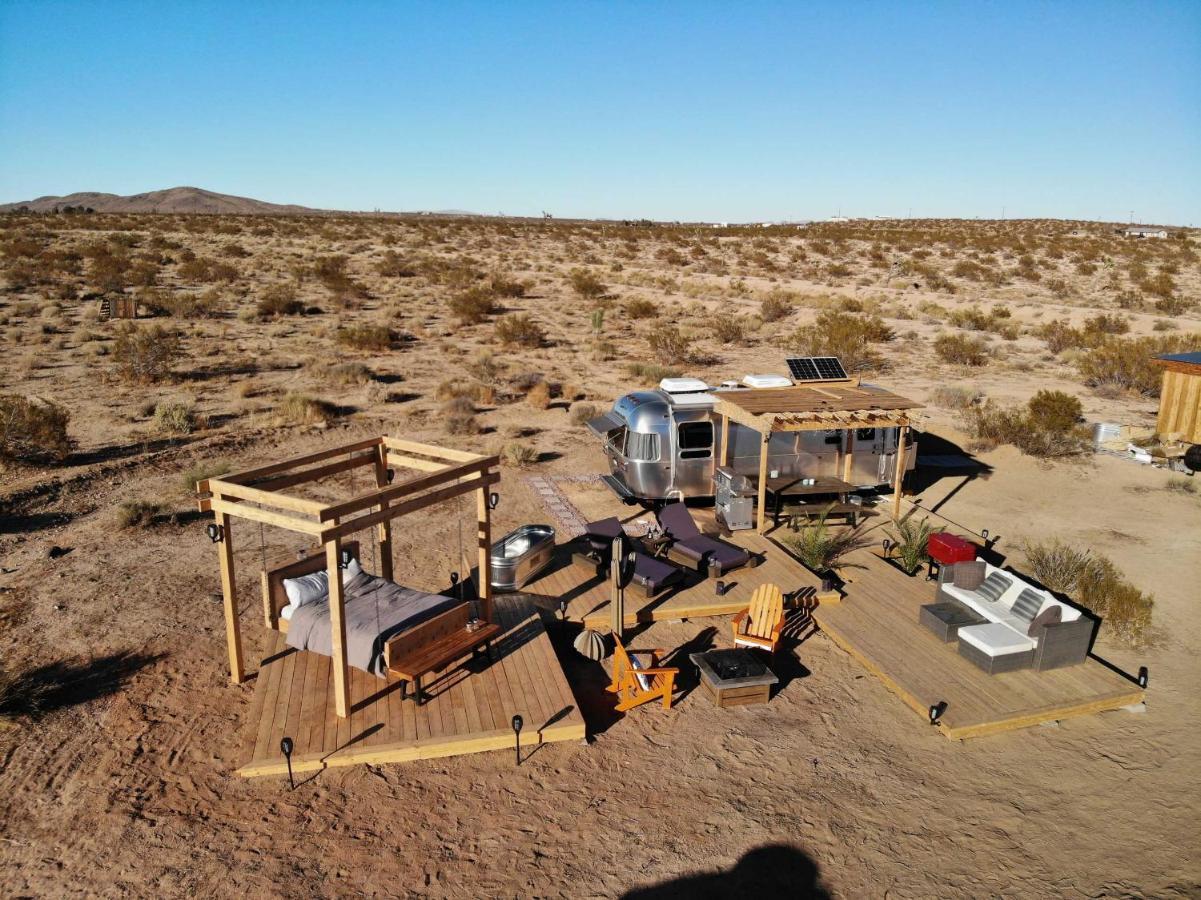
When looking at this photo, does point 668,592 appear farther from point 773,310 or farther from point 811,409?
point 773,310

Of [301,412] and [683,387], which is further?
[301,412]

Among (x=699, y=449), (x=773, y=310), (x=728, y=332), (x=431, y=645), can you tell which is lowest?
(x=431, y=645)

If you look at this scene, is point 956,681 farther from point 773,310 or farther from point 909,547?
point 773,310

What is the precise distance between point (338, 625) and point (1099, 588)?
954cm

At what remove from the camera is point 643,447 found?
523 inches

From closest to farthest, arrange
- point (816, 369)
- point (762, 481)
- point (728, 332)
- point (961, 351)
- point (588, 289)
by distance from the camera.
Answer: point (762, 481) < point (816, 369) < point (961, 351) < point (728, 332) < point (588, 289)

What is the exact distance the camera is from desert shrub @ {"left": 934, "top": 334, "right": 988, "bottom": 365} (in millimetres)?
27048

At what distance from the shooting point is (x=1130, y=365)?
23562mm

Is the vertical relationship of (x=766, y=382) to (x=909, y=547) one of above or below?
above

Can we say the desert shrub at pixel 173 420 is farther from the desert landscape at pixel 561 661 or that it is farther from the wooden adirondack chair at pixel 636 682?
the wooden adirondack chair at pixel 636 682

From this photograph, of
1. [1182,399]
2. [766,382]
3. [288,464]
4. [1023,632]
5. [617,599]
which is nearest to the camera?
[288,464]

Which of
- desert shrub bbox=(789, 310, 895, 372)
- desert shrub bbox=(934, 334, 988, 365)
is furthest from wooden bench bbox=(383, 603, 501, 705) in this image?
desert shrub bbox=(934, 334, 988, 365)

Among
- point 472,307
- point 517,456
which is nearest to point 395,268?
point 472,307

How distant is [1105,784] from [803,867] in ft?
10.4
